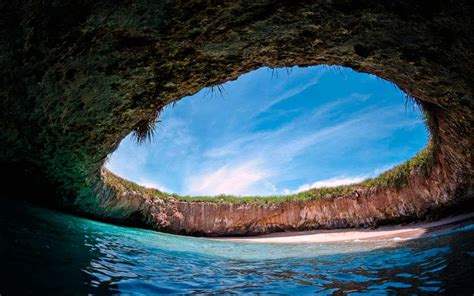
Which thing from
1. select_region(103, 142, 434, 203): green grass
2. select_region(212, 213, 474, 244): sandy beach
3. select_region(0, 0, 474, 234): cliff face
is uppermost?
select_region(0, 0, 474, 234): cliff face

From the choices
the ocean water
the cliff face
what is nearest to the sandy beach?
the cliff face

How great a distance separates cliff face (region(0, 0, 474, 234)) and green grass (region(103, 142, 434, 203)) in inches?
52.9

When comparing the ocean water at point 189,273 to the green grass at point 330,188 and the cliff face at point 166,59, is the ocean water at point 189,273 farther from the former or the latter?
the green grass at point 330,188

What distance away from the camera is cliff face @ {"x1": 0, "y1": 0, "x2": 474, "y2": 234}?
351 centimetres

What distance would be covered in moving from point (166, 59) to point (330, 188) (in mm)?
9061

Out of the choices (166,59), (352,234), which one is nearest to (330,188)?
(352,234)

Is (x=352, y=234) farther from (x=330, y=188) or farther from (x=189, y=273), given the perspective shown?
(x=189, y=273)

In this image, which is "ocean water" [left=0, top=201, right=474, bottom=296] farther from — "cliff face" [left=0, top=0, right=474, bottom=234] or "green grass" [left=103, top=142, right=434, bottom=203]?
"green grass" [left=103, top=142, right=434, bottom=203]

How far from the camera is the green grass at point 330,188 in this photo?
28.9 feet

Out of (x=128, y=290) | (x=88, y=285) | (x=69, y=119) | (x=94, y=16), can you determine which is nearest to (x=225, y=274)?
(x=128, y=290)

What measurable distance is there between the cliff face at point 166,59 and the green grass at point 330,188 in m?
1.34

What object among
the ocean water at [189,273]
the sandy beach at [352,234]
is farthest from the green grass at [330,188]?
the ocean water at [189,273]

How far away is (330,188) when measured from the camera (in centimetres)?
1188

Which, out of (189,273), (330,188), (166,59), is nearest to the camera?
(189,273)
